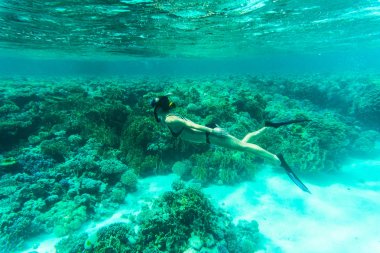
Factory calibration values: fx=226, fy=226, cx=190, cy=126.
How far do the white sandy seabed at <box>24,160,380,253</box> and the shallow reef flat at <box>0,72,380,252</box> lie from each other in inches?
15.5

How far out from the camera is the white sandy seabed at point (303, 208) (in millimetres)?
5824

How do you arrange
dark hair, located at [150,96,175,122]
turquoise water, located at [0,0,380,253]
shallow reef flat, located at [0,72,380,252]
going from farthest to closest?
turquoise water, located at [0,0,380,253] < shallow reef flat, located at [0,72,380,252] < dark hair, located at [150,96,175,122]

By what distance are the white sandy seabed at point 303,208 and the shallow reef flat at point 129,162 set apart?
1.30 feet

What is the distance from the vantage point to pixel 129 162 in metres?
9.08

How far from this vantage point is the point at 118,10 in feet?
43.3

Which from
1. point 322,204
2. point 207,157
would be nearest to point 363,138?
point 322,204

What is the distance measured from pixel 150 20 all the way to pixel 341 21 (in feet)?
56.8

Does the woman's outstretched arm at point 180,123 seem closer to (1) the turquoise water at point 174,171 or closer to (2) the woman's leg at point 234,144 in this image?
(1) the turquoise water at point 174,171

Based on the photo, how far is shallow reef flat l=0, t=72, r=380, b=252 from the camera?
545 cm

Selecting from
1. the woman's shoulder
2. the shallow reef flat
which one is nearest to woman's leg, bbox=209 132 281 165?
the woman's shoulder

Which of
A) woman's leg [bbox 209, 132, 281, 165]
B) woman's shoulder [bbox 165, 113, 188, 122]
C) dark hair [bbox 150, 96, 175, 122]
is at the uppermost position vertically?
dark hair [bbox 150, 96, 175, 122]

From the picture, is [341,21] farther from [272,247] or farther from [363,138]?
[272,247]

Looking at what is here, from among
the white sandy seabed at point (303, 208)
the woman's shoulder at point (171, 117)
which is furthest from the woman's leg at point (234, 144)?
the white sandy seabed at point (303, 208)

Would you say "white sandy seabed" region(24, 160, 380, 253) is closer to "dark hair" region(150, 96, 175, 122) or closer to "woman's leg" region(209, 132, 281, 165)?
"woman's leg" region(209, 132, 281, 165)
